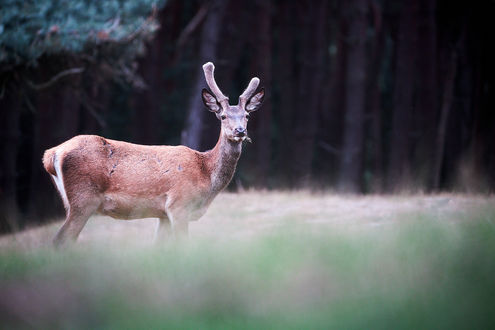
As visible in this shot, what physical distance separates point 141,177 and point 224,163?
1.01m

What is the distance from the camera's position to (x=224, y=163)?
8.30 metres

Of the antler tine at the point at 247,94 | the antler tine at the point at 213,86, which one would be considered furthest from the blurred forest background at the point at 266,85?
the antler tine at the point at 247,94

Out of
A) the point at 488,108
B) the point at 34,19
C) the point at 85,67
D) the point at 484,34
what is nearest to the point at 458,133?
the point at 488,108

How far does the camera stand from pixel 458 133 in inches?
855

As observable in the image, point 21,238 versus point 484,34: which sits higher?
point 484,34

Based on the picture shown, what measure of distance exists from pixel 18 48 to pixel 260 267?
23.4ft

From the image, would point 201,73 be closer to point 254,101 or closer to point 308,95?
point 308,95

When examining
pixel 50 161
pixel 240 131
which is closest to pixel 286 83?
pixel 240 131

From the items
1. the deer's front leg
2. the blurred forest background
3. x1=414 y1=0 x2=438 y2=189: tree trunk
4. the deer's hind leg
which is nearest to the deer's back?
the deer's hind leg

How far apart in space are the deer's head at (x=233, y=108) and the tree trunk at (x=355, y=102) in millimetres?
11678

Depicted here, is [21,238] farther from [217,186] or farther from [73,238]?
[217,186]

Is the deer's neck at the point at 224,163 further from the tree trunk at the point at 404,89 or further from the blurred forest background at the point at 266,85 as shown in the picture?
the tree trunk at the point at 404,89

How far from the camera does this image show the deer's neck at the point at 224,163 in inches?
325

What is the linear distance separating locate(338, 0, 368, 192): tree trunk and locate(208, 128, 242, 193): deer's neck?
1164 cm
